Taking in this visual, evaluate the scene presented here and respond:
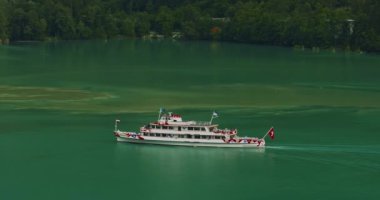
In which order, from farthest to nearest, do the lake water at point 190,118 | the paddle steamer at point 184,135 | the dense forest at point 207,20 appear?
the dense forest at point 207,20
the paddle steamer at point 184,135
the lake water at point 190,118

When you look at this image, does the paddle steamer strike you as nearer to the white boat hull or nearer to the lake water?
the white boat hull

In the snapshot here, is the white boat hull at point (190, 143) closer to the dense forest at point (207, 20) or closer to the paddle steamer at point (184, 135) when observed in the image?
the paddle steamer at point (184, 135)

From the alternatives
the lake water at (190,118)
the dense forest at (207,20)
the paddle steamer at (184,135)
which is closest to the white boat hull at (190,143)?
the paddle steamer at (184,135)

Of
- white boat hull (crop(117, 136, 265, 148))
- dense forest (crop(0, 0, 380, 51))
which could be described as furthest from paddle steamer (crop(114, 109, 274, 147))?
→ dense forest (crop(0, 0, 380, 51))

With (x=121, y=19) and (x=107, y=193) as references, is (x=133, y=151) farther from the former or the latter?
(x=121, y=19)

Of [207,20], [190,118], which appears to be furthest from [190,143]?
[207,20]
